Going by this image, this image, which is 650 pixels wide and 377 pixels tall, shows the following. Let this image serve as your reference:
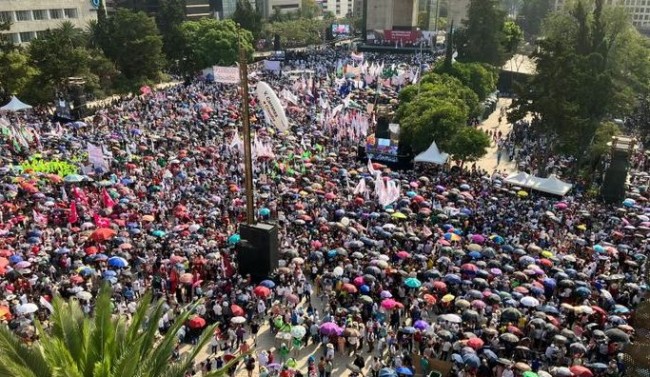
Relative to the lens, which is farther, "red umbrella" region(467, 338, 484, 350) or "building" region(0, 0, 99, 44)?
"building" region(0, 0, 99, 44)

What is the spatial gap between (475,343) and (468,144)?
64.7 ft

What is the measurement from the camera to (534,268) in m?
22.2

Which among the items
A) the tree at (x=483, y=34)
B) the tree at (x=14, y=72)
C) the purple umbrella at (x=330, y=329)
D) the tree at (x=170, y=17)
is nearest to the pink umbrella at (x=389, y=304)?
the purple umbrella at (x=330, y=329)

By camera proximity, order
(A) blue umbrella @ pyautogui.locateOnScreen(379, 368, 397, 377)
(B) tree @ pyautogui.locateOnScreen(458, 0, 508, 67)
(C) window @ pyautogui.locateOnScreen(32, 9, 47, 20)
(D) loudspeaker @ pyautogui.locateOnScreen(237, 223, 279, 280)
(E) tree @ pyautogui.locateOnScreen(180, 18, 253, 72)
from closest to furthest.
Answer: (A) blue umbrella @ pyautogui.locateOnScreen(379, 368, 397, 377) < (D) loudspeaker @ pyautogui.locateOnScreen(237, 223, 279, 280) < (B) tree @ pyautogui.locateOnScreen(458, 0, 508, 67) < (E) tree @ pyautogui.locateOnScreen(180, 18, 253, 72) < (C) window @ pyautogui.locateOnScreen(32, 9, 47, 20)

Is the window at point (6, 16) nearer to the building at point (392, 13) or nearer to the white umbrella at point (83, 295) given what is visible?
the white umbrella at point (83, 295)

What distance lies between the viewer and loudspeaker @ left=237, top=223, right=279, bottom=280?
22625mm

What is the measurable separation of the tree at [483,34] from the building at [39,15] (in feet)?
171

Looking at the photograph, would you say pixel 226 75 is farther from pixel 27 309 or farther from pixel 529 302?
pixel 529 302

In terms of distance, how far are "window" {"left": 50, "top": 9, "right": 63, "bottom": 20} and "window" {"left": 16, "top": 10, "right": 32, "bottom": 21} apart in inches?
149

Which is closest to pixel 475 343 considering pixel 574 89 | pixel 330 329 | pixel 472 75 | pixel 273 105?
pixel 330 329

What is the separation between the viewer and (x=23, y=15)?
2781 inches

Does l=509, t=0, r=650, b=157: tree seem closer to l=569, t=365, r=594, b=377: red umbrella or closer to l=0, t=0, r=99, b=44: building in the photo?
l=569, t=365, r=594, b=377: red umbrella

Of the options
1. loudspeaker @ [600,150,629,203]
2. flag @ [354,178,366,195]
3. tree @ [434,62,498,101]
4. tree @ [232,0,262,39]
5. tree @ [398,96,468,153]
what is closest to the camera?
flag @ [354,178,366,195]

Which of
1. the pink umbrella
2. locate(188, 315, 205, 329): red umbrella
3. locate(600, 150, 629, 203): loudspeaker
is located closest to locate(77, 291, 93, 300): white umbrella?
locate(188, 315, 205, 329): red umbrella
